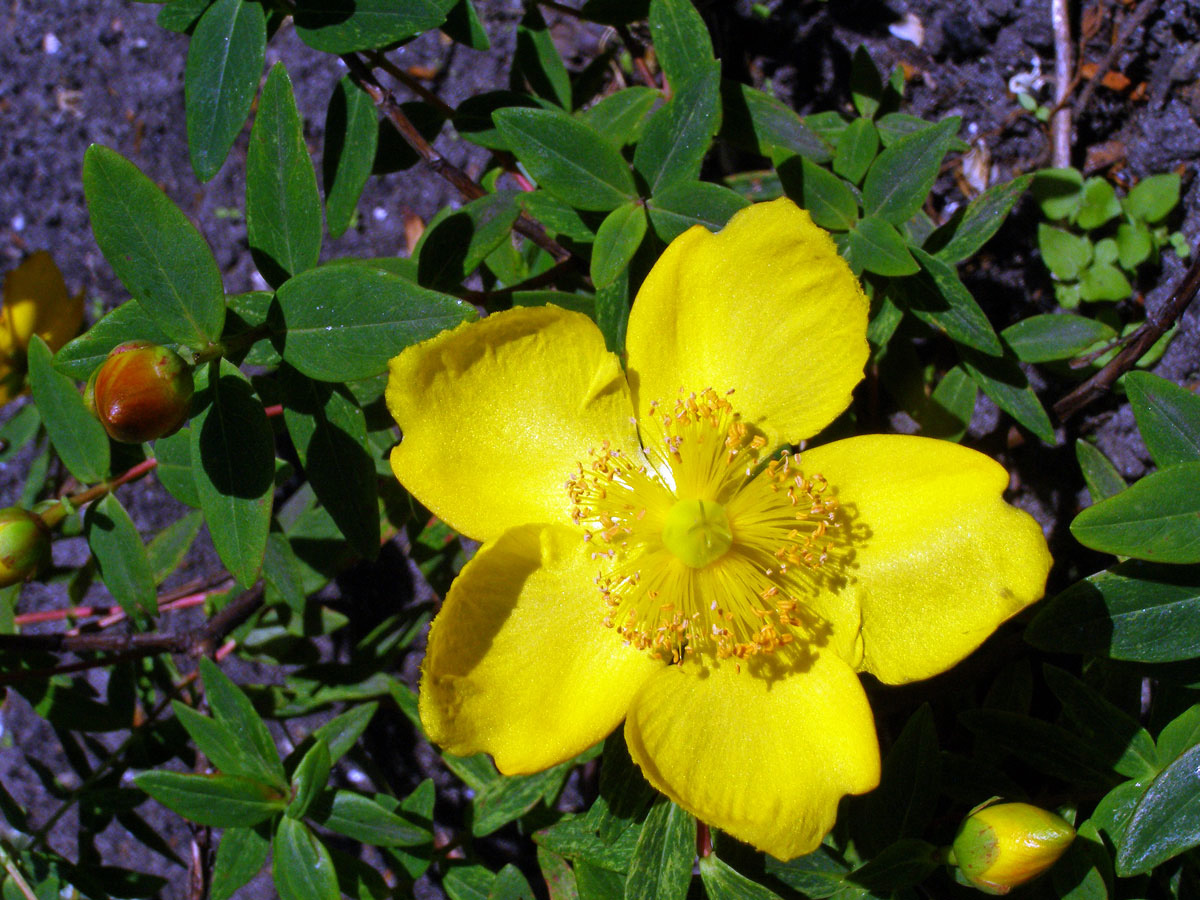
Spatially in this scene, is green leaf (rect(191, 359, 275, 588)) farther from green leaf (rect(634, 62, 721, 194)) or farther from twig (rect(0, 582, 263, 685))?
green leaf (rect(634, 62, 721, 194))

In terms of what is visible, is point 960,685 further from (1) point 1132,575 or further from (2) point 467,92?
(2) point 467,92

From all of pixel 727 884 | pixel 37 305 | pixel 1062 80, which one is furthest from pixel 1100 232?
pixel 37 305

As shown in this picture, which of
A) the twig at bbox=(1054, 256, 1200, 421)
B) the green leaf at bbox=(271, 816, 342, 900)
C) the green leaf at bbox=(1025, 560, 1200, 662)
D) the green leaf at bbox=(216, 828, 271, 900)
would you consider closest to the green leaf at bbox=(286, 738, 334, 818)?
the green leaf at bbox=(271, 816, 342, 900)

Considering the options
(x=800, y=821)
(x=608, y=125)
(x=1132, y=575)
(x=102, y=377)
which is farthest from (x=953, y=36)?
(x=102, y=377)

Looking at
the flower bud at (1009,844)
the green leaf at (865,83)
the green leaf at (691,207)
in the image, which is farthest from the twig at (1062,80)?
the flower bud at (1009,844)

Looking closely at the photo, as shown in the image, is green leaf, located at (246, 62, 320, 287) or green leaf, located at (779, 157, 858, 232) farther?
green leaf, located at (779, 157, 858, 232)
